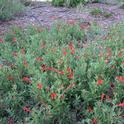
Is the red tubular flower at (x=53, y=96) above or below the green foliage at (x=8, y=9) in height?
below

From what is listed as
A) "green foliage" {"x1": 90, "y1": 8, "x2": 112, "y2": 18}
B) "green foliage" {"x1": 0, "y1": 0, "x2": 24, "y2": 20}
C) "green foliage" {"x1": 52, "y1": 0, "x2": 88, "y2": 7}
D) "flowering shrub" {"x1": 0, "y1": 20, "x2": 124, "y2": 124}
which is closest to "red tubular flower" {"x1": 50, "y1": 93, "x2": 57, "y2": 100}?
"flowering shrub" {"x1": 0, "y1": 20, "x2": 124, "y2": 124}

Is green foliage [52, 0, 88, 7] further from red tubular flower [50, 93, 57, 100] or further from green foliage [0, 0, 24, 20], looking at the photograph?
red tubular flower [50, 93, 57, 100]

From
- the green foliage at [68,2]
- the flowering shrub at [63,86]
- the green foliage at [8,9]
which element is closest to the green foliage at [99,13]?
the green foliage at [68,2]

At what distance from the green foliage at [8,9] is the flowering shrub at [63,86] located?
93.2 inches

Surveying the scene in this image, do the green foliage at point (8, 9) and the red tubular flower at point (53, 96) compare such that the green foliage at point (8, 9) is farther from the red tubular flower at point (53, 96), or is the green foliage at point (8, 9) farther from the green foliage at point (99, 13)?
the red tubular flower at point (53, 96)

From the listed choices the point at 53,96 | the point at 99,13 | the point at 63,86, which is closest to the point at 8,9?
the point at 99,13

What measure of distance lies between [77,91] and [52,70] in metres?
0.42

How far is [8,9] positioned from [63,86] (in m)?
3.85

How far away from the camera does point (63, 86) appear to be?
136 inches

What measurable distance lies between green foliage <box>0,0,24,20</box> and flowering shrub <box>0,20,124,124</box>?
2368 millimetres

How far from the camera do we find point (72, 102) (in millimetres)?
3457

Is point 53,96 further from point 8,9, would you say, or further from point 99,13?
point 99,13

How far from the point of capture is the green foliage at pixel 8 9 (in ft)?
21.8

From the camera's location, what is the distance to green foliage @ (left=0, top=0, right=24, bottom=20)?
6657 millimetres
